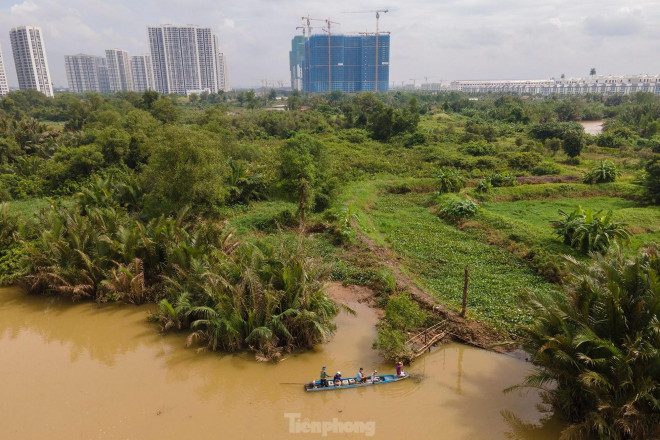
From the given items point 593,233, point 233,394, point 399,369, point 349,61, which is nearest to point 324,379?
point 399,369

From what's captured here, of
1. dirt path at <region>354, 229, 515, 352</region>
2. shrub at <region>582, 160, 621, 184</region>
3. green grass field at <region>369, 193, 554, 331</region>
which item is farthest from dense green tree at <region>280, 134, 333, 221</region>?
shrub at <region>582, 160, 621, 184</region>

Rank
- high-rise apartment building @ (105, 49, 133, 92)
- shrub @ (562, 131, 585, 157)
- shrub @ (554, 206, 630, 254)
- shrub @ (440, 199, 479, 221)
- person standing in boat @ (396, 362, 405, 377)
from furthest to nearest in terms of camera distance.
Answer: high-rise apartment building @ (105, 49, 133, 92)
shrub @ (562, 131, 585, 157)
shrub @ (440, 199, 479, 221)
shrub @ (554, 206, 630, 254)
person standing in boat @ (396, 362, 405, 377)

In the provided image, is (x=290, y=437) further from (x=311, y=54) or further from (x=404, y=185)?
(x=311, y=54)

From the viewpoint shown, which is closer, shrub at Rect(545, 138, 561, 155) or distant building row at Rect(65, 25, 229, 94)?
shrub at Rect(545, 138, 561, 155)

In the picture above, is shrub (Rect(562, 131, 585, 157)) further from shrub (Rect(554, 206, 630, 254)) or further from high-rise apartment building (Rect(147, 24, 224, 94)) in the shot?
high-rise apartment building (Rect(147, 24, 224, 94))

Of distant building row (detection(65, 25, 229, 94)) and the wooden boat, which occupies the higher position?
distant building row (detection(65, 25, 229, 94))

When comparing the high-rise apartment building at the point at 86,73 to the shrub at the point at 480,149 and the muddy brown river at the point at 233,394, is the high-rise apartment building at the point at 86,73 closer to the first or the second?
the shrub at the point at 480,149

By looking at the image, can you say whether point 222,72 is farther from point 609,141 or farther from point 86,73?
point 609,141
